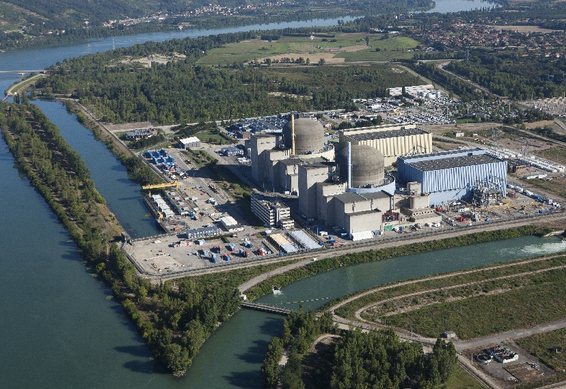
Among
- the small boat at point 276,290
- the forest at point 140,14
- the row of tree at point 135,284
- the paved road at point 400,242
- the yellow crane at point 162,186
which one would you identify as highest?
the forest at point 140,14

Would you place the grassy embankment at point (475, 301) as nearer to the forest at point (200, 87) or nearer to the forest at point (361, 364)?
the forest at point (361, 364)

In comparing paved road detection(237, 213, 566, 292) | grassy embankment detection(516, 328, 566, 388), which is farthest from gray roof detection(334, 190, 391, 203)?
grassy embankment detection(516, 328, 566, 388)

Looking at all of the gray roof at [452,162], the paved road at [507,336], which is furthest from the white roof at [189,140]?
the paved road at [507,336]

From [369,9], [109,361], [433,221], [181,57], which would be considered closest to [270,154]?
[433,221]

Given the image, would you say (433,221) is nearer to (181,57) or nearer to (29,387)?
(29,387)

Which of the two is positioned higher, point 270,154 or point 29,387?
point 270,154

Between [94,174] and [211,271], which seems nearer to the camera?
[211,271]
